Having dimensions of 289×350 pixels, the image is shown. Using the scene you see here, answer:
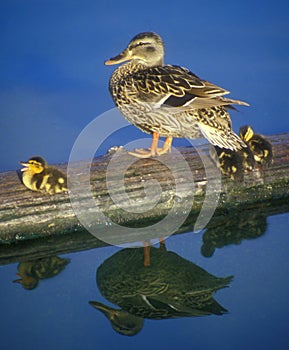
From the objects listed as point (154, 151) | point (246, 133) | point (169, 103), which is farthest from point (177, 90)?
point (246, 133)

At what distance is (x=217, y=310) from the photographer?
2807 mm

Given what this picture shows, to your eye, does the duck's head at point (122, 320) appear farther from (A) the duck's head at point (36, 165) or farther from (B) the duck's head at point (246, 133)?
(B) the duck's head at point (246, 133)

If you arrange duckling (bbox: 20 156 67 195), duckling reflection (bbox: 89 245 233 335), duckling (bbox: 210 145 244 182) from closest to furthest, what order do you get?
duckling reflection (bbox: 89 245 233 335) < duckling (bbox: 20 156 67 195) < duckling (bbox: 210 145 244 182)

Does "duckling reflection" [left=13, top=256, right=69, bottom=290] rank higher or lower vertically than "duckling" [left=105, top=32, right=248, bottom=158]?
lower

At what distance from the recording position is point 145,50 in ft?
12.3

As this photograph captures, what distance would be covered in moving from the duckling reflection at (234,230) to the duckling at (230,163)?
185 mm

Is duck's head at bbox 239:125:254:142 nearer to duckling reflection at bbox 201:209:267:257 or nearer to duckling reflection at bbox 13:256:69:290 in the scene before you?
duckling reflection at bbox 201:209:267:257

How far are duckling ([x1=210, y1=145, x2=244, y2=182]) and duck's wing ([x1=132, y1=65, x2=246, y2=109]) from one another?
0.91 feet

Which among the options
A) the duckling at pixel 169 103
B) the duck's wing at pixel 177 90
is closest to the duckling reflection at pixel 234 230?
the duckling at pixel 169 103

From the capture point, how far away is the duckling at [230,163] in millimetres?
3510

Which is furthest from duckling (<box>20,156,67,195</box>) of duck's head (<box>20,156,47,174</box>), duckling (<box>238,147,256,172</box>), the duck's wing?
duckling (<box>238,147,256,172</box>)

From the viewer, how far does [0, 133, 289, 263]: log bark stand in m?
3.21

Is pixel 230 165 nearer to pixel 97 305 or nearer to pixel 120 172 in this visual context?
pixel 120 172

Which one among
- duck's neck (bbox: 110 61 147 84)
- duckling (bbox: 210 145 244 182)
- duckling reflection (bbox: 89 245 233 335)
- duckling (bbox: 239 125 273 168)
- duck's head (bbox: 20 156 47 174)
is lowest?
duckling reflection (bbox: 89 245 233 335)
